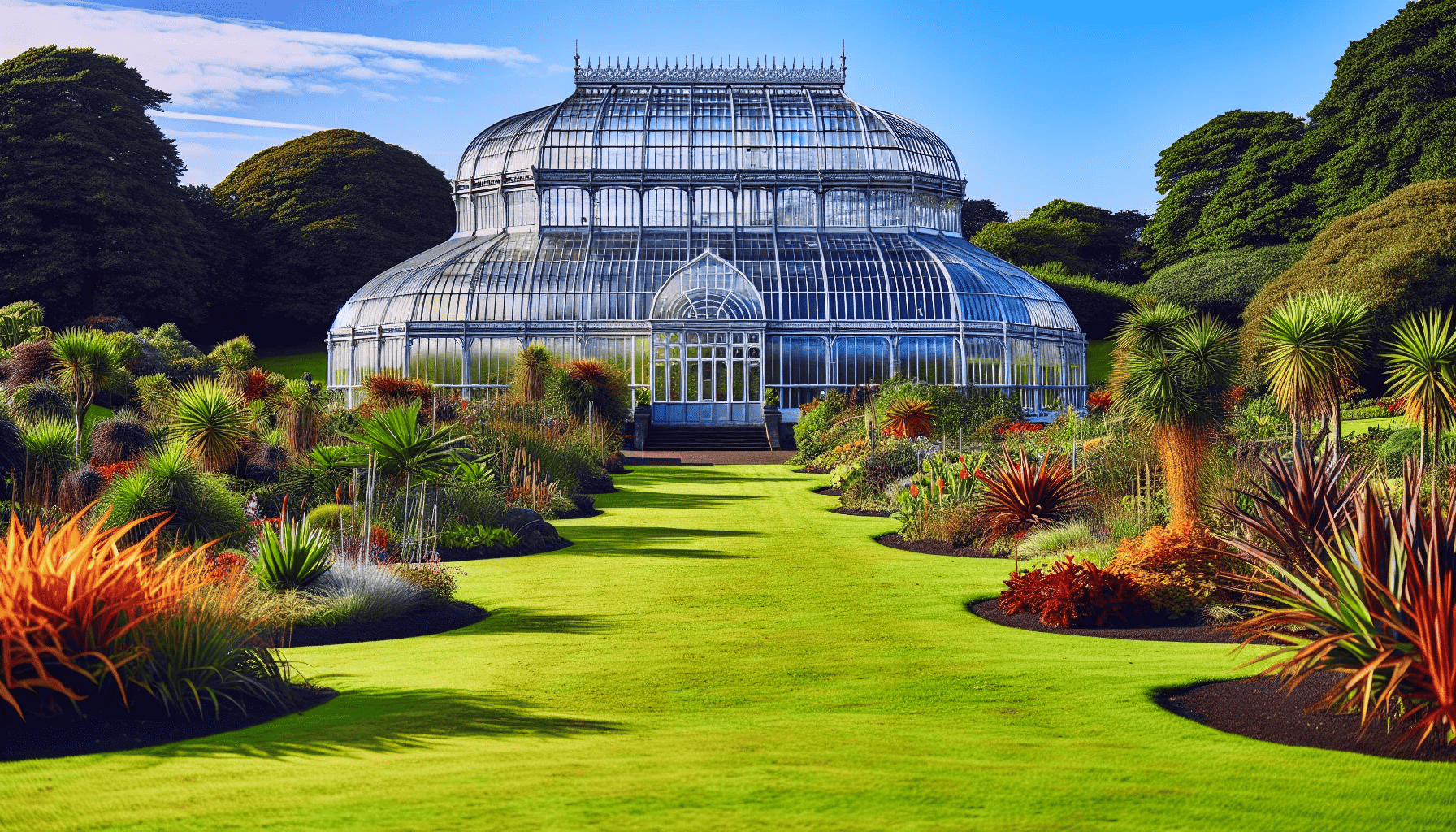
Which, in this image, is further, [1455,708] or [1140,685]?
[1140,685]

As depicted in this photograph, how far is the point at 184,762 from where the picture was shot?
232 inches

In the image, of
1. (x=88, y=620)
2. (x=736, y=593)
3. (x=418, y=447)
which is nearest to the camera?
(x=88, y=620)

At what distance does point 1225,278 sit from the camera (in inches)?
1933

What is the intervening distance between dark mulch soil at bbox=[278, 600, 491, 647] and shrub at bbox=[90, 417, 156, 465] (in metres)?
7.29

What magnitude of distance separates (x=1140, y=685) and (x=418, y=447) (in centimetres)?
824

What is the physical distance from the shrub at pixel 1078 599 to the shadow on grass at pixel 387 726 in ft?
15.3

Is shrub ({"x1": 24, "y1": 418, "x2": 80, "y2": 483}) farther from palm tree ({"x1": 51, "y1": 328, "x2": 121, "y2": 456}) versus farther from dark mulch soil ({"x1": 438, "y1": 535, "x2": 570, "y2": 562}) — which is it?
dark mulch soil ({"x1": 438, "y1": 535, "x2": 570, "y2": 562})

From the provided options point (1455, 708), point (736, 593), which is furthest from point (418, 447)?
point (1455, 708)

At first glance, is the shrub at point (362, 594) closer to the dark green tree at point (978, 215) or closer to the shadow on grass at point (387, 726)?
the shadow on grass at point (387, 726)

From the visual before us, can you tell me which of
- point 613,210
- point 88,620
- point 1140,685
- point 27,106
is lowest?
point 1140,685

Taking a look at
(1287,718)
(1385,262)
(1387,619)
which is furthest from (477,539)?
(1385,262)

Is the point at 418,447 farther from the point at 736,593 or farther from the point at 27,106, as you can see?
the point at 27,106

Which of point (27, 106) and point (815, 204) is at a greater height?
point (27, 106)

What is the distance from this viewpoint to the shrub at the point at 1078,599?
32.9 feet
